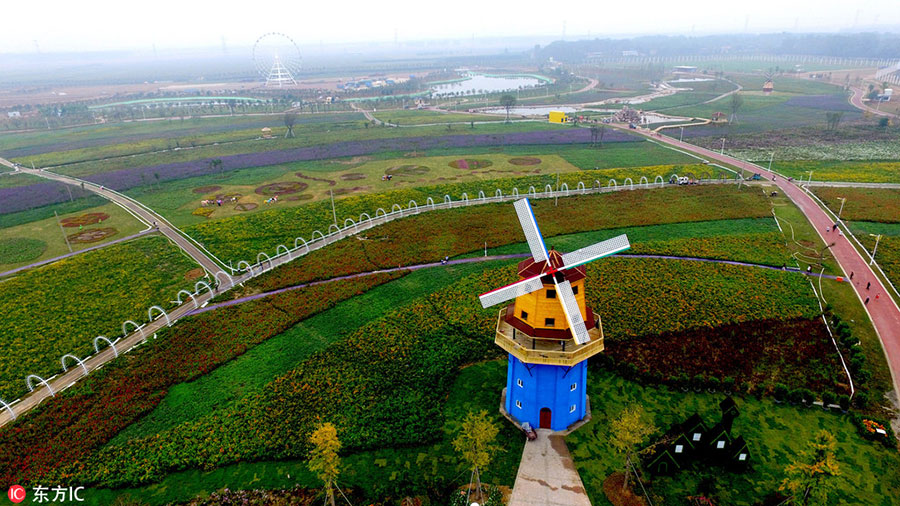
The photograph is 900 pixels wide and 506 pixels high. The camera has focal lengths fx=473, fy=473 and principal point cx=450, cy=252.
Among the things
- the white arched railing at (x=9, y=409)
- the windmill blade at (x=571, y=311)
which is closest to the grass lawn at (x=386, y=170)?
the white arched railing at (x=9, y=409)

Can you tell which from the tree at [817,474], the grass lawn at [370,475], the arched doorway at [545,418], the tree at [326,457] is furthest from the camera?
the arched doorway at [545,418]

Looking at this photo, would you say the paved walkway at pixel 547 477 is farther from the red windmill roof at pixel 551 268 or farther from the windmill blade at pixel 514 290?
the red windmill roof at pixel 551 268

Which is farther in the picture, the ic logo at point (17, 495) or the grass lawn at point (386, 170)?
the grass lawn at point (386, 170)

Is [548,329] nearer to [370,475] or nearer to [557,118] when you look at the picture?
[370,475]

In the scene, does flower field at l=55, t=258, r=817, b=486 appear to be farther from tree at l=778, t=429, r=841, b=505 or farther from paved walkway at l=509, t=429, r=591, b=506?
tree at l=778, t=429, r=841, b=505

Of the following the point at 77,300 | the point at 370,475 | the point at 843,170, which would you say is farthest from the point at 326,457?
the point at 843,170

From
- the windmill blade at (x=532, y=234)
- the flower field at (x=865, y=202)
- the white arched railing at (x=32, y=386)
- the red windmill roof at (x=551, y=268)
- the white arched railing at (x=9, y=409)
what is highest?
the windmill blade at (x=532, y=234)

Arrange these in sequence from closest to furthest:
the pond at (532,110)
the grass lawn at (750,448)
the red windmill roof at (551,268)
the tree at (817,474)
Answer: the tree at (817,474), the red windmill roof at (551,268), the grass lawn at (750,448), the pond at (532,110)
